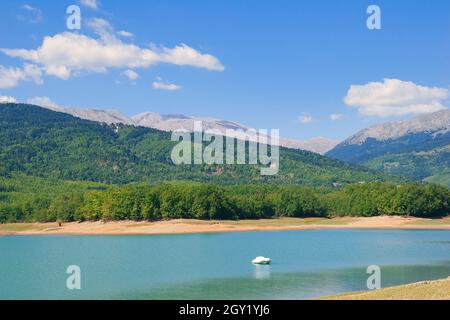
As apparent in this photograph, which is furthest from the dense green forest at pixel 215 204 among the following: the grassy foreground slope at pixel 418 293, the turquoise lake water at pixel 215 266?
the grassy foreground slope at pixel 418 293

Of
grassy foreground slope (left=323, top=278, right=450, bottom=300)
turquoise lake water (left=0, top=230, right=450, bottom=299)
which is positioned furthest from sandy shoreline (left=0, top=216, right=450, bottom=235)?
grassy foreground slope (left=323, top=278, right=450, bottom=300)

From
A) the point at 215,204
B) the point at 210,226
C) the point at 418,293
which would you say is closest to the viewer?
the point at 418,293

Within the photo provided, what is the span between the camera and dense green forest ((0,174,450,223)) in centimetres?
13825

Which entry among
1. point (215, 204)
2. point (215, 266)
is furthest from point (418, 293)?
point (215, 204)

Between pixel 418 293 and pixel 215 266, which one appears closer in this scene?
pixel 418 293

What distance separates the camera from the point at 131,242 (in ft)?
331

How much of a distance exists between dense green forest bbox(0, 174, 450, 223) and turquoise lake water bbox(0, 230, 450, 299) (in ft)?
120

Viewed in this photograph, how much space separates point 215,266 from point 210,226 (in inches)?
2506

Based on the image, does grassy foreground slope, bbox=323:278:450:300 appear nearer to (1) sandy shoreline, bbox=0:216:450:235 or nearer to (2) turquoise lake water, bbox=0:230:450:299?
(2) turquoise lake water, bbox=0:230:450:299

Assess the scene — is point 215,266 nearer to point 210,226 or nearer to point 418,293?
point 418,293

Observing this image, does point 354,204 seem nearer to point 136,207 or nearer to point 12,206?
point 136,207

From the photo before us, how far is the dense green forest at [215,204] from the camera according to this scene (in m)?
138

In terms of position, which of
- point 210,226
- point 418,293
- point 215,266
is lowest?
point 215,266

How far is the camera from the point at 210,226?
128 meters
